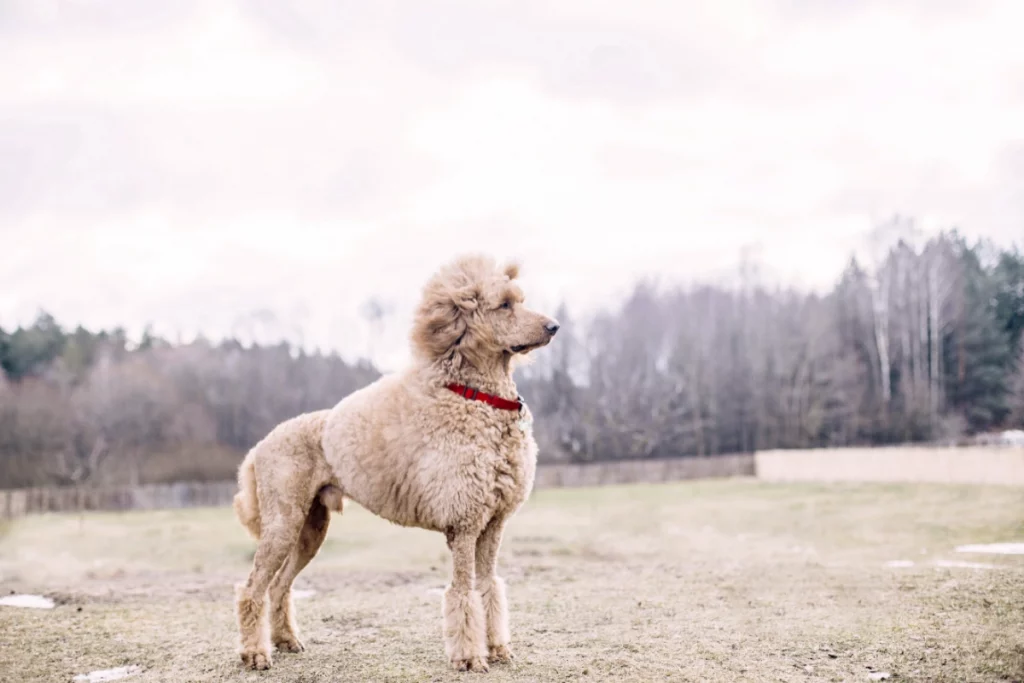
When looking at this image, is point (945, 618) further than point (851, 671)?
Yes

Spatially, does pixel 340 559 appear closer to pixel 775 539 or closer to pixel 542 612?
pixel 775 539

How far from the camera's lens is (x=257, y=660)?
7320mm

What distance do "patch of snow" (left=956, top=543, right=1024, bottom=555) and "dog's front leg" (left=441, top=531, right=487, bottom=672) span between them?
9.77 m

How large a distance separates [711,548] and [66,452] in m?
48.8

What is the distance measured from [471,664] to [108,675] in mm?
3220

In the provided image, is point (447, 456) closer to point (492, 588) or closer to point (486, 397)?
point (486, 397)

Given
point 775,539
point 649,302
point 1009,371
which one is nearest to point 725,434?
point 649,302

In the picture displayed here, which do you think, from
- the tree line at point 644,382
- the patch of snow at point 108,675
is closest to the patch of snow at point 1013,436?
the tree line at point 644,382

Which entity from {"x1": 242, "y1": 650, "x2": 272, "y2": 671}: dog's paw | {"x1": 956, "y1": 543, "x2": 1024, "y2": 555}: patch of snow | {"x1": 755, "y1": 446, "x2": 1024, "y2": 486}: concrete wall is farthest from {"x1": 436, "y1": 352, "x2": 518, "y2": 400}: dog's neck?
Result: {"x1": 755, "y1": 446, "x2": 1024, "y2": 486}: concrete wall

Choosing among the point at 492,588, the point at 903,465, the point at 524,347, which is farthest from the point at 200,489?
the point at 524,347

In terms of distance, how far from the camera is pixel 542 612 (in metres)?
9.66

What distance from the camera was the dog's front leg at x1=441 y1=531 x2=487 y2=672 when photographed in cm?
675

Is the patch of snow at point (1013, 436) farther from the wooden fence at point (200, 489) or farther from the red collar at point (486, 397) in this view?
the red collar at point (486, 397)

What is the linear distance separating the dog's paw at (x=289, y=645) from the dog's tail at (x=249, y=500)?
0.99 m
